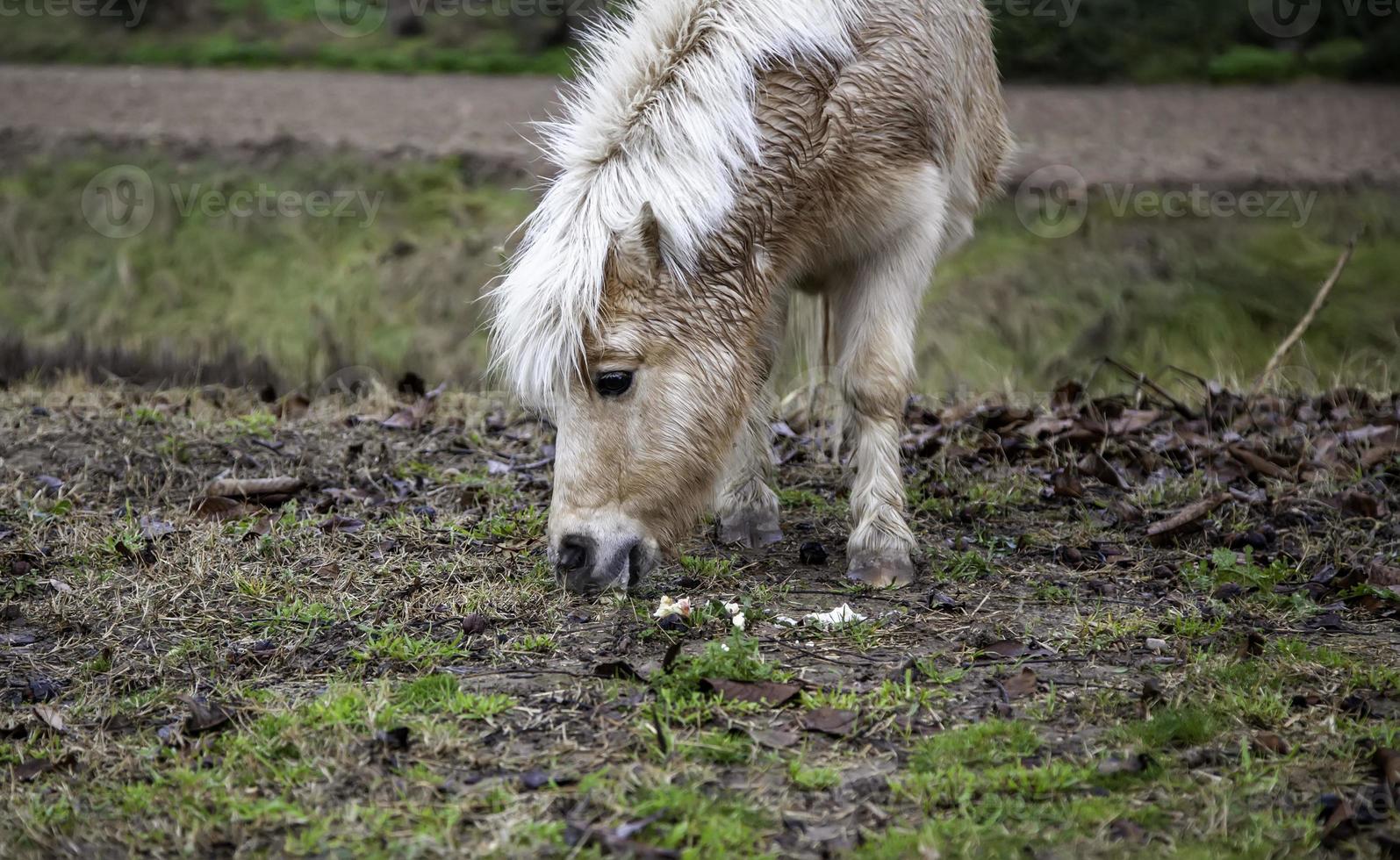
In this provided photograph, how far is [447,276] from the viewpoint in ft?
38.3

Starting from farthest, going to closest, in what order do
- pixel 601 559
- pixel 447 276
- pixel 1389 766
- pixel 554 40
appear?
pixel 554 40 < pixel 447 276 < pixel 601 559 < pixel 1389 766

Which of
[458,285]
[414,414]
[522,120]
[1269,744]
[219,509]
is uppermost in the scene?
[522,120]

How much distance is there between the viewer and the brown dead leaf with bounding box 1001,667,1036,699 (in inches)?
136

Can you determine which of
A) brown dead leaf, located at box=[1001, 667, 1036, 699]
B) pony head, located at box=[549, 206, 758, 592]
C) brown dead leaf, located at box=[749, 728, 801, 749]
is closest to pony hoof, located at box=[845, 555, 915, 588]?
pony head, located at box=[549, 206, 758, 592]

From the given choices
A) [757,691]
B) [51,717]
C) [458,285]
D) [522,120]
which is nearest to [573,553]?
[757,691]

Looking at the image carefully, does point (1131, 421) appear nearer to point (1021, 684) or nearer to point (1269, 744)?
point (1021, 684)

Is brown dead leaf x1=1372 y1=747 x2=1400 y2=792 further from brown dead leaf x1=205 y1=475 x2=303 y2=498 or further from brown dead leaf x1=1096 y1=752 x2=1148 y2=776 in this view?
brown dead leaf x1=205 y1=475 x2=303 y2=498

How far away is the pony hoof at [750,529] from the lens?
517cm

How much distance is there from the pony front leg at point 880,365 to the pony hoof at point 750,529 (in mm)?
542

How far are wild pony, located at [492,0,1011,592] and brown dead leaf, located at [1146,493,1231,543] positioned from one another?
1.16 m

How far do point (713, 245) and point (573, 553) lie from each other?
1246 millimetres

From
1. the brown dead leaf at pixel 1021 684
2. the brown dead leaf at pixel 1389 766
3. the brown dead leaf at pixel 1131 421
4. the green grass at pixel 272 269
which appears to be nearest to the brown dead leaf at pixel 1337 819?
the brown dead leaf at pixel 1389 766

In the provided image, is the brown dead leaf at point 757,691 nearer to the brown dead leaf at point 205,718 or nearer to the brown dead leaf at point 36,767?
the brown dead leaf at point 205,718

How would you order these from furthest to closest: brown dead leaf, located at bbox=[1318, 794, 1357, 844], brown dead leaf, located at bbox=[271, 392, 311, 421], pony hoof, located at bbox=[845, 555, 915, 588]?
brown dead leaf, located at bbox=[271, 392, 311, 421]
pony hoof, located at bbox=[845, 555, 915, 588]
brown dead leaf, located at bbox=[1318, 794, 1357, 844]
